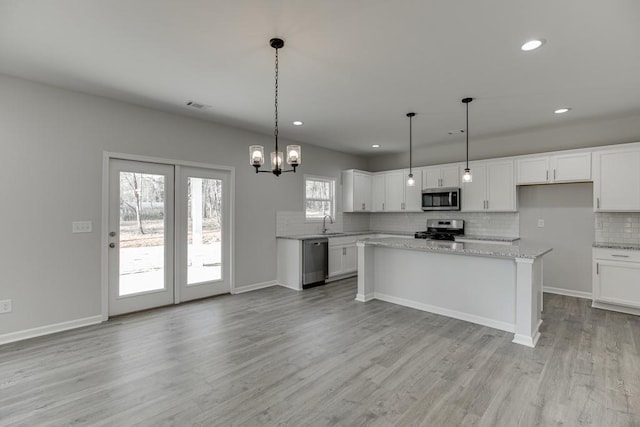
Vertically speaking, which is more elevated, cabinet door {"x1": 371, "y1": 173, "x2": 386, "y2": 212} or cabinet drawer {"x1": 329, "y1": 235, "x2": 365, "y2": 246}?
cabinet door {"x1": 371, "y1": 173, "x2": 386, "y2": 212}

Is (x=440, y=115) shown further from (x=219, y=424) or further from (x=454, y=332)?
(x=219, y=424)

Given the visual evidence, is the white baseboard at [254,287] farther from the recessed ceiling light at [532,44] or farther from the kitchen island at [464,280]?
the recessed ceiling light at [532,44]

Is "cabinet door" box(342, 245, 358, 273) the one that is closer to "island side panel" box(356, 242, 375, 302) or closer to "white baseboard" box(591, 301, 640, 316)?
"island side panel" box(356, 242, 375, 302)

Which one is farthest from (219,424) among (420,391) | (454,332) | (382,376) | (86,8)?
(86,8)

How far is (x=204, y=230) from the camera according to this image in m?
4.79

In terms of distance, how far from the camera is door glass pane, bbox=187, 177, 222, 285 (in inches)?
184

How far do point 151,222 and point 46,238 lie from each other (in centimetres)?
110

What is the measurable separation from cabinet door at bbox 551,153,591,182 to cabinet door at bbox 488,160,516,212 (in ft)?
1.96

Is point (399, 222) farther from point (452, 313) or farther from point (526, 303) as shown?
point (526, 303)

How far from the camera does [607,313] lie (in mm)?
4133

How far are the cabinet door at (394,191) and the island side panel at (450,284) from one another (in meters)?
2.29

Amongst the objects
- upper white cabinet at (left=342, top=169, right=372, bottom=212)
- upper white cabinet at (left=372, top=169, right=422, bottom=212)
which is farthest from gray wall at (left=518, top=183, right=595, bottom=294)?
upper white cabinet at (left=342, top=169, right=372, bottom=212)

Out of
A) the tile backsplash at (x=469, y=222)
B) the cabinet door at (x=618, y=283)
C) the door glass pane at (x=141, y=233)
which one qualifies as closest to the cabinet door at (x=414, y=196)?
the tile backsplash at (x=469, y=222)

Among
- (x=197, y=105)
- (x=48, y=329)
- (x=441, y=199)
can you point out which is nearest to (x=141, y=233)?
(x=48, y=329)
